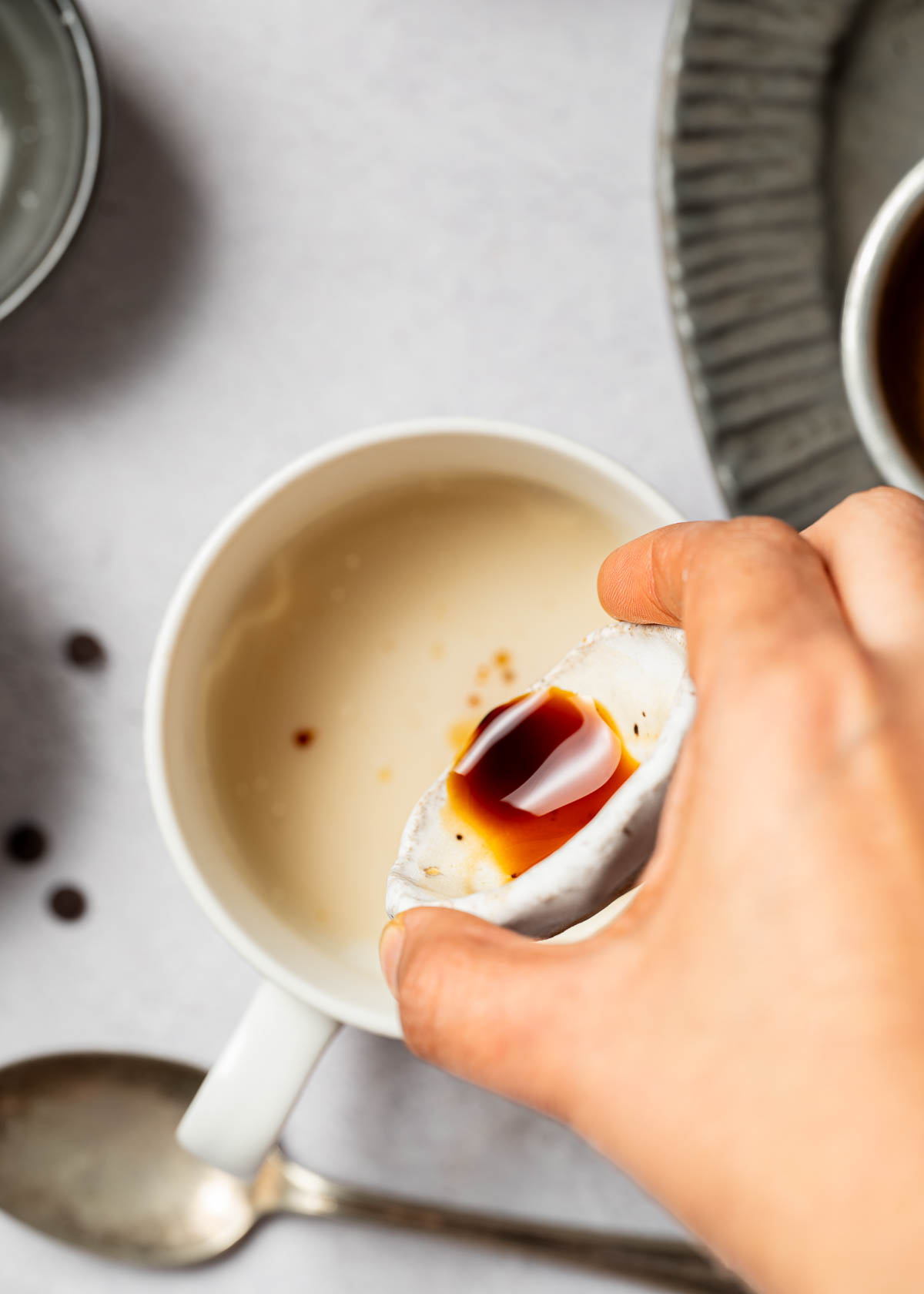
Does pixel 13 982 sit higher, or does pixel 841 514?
pixel 841 514

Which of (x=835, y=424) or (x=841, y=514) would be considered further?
(x=835, y=424)

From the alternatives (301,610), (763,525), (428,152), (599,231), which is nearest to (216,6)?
(428,152)

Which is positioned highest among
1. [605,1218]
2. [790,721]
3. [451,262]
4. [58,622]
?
[451,262]

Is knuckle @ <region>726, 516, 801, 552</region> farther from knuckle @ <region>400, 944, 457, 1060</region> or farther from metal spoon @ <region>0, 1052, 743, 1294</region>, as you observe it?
metal spoon @ <region>0, 1052, 743, 1294</region>

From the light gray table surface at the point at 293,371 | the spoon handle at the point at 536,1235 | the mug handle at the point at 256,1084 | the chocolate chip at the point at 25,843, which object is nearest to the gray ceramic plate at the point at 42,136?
the light gray table surface at the point at 293,371

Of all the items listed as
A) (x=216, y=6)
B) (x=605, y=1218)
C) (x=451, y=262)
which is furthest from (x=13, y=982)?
(x=216, y=6)

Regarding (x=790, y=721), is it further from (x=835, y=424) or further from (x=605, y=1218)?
(x=605, y=1218)

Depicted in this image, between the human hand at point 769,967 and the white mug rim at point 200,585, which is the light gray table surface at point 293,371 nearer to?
the white mug rim at point 200,585

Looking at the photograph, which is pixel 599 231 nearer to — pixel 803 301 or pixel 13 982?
pixel 803 301
